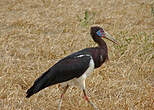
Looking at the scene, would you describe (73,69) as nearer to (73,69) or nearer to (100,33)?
(73,69)

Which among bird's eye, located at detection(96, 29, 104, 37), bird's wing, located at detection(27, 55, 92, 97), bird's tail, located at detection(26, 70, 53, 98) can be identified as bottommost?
bird's tail, located at detection(26, 70, 53, 98)

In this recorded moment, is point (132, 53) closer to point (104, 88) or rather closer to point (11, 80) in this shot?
point (104, 88)

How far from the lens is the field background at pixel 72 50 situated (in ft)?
14.5

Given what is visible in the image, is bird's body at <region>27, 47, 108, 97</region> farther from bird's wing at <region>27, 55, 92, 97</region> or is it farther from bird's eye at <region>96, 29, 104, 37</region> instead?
bird's eye at <region>96, 29, 104, 37</region>


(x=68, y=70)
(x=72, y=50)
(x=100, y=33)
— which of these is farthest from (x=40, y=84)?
(x=72, y=50)

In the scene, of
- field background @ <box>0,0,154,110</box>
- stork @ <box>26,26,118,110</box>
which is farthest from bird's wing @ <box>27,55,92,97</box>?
field background @ <box>0,0,154,110</box>

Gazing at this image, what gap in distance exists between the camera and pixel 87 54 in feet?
13.3

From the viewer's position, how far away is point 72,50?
6598 mm

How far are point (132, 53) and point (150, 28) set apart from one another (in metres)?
2.25

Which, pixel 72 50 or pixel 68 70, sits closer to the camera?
pixel 68 70

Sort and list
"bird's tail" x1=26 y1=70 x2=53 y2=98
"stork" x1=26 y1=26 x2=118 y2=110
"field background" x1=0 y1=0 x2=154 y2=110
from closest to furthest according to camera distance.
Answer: "bird's tail" x1=26 y1=70 x2=53 y2=98
"stork" x1=26 y1=26 x2=118 y2=110
"field background" x1=0 y1=0 x2=154 y2=110

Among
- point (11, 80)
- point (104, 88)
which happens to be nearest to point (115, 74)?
point (104, 88)

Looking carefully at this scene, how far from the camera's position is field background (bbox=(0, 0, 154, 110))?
Result: 4.42 m

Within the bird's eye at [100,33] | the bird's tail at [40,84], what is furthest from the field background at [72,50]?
the bird's eye at [100,33]
